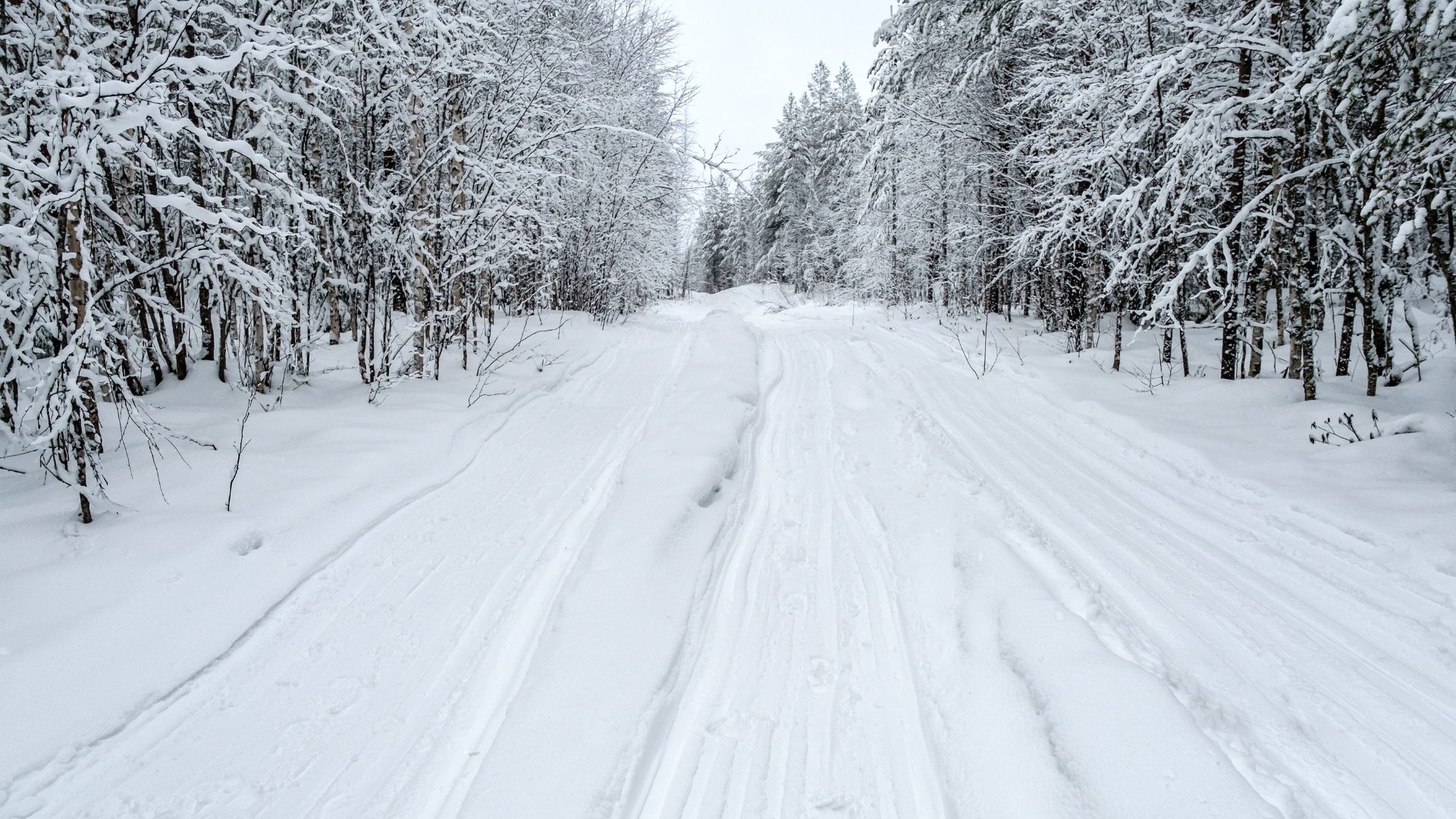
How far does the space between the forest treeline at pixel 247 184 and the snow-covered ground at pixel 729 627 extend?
0.92m

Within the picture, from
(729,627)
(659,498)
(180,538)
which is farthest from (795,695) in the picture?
(180,538)

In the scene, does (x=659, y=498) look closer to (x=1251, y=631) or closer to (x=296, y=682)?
(x=296, y=682)

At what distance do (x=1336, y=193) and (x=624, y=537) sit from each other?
752cm

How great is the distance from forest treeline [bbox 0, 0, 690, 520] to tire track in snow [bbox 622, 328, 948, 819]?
341cm

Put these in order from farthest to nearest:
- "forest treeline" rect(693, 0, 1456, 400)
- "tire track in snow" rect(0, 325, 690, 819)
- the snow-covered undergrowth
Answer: "forest treeline" rect(693, 0, 1456, 400) < the snow-covered undergrowth < "tire track in snow" rect(0, 325, 690, 819)

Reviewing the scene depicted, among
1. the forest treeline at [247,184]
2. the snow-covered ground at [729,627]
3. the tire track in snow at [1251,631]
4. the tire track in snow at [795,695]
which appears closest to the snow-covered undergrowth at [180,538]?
the snow-covered ground at [729,627]

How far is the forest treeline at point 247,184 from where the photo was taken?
3334 mm

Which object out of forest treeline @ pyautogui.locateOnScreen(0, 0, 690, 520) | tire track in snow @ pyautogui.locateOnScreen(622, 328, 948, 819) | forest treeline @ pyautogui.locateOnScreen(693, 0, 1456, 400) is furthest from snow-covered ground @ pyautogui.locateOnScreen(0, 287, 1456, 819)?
forest treeline @ pyautogui.locateOnScreen(693, 0, 1456, 400)

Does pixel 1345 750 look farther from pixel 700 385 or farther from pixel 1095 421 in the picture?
pixel 700 385

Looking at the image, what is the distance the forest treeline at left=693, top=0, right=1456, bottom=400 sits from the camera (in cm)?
457

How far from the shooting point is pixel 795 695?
2607mm

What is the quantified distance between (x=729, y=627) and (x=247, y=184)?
445 cm

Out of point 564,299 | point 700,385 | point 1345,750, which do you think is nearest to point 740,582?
point 1345,750

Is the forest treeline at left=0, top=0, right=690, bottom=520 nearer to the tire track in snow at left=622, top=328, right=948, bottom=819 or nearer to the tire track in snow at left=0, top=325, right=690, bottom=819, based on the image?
the tire track in snow at left=0, top=325, right=690, bottom=819
